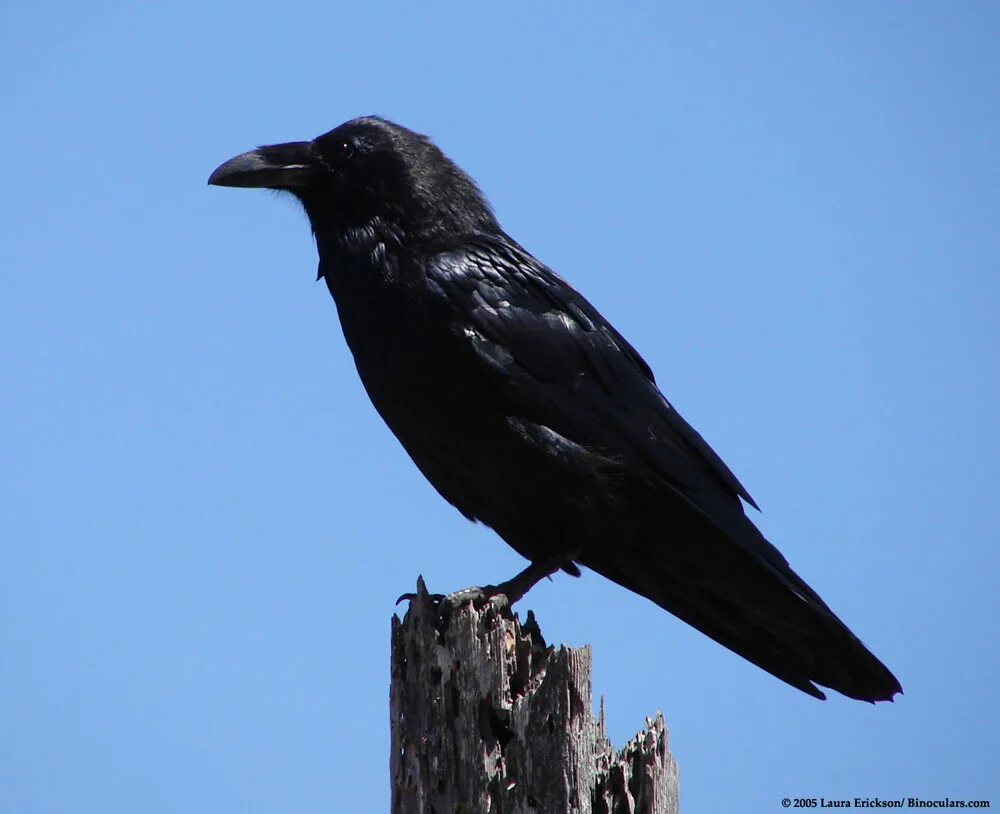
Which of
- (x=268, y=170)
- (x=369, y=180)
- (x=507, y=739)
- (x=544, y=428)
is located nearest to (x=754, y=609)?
(x=544, y=428)

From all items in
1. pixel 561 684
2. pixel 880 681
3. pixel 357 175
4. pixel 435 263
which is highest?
pixel 357 175

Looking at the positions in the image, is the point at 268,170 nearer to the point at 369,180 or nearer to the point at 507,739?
the point at 369,180

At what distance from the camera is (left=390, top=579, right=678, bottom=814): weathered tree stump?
3.65 meters

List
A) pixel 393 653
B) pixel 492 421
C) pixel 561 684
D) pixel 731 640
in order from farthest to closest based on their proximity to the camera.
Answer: pixel 731 640 < pixel 492 421 < pixel 393 653 < pixel 561 684

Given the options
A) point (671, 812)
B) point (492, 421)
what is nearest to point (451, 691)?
point (671, 812)

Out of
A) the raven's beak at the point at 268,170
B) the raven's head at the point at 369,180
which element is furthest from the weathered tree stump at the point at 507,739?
the raven's beak at the point at 268,170

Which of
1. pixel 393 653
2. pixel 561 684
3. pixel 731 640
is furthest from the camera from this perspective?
pixel 731 640

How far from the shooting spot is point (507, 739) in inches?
148

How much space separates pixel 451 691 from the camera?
12.6 ft

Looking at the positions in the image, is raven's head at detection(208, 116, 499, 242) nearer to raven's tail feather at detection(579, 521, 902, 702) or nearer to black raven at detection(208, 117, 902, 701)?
black raven at detection(208, 117, 902, 701)

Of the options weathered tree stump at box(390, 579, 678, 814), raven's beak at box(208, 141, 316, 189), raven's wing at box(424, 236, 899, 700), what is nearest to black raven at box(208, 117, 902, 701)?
raven's wing at box(424, 236, 899, 700)

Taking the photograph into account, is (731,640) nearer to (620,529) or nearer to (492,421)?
(620,529)

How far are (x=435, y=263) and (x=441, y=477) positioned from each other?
93cm

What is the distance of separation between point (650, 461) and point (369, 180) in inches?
75.0
